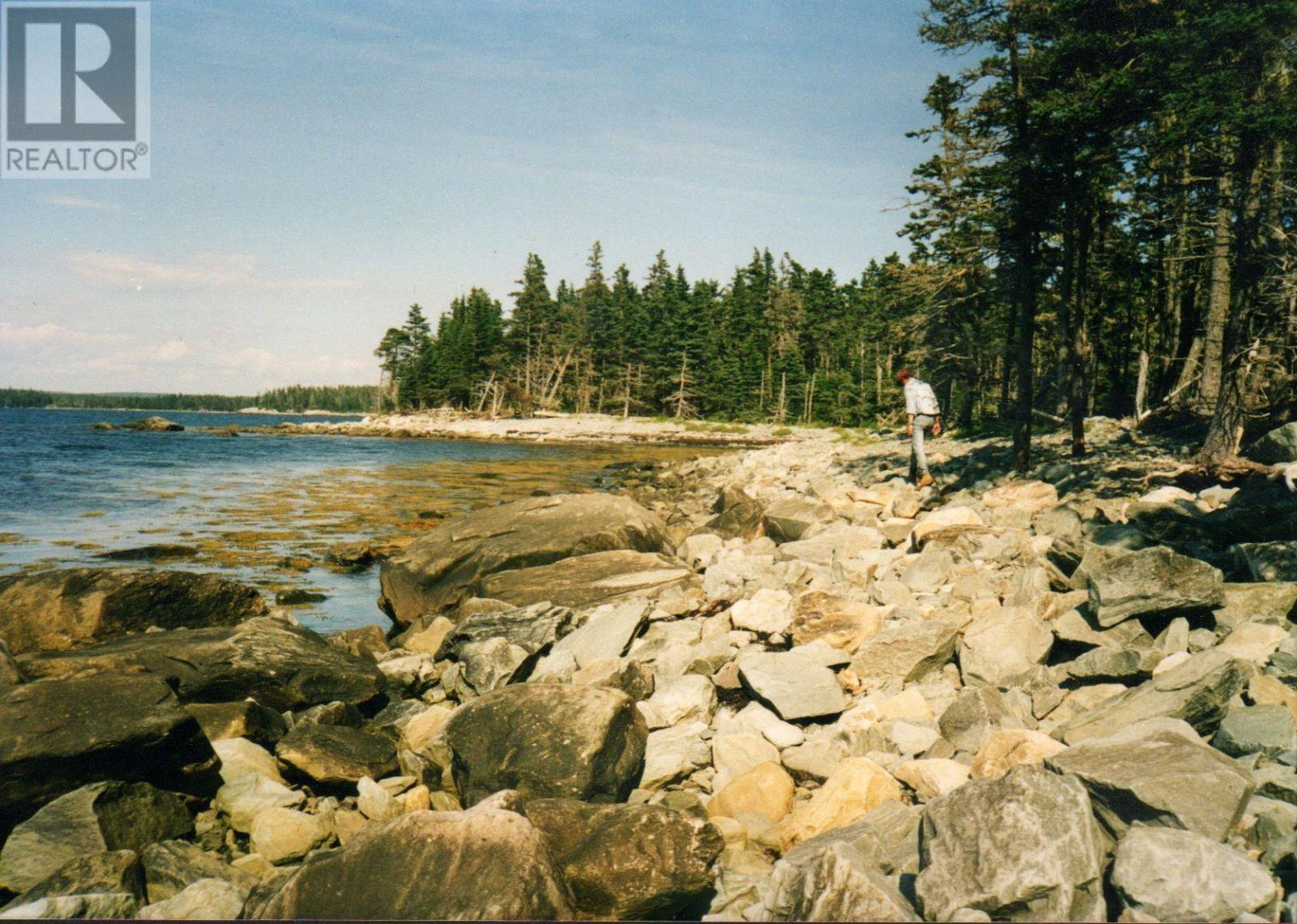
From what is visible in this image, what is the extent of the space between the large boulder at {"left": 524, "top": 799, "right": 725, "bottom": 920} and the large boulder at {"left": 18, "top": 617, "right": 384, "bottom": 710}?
13.7 feet

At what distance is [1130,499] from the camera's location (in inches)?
446

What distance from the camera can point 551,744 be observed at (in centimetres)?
579

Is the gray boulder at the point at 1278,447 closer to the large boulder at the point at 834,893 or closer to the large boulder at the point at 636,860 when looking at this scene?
the large boulder at the point at 834,893

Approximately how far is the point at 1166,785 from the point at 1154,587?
3082 millimetres

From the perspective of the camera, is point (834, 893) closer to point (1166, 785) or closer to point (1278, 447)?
point (1166, 785)

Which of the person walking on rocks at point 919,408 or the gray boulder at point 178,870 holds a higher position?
the person walking on rocks at point 919,408

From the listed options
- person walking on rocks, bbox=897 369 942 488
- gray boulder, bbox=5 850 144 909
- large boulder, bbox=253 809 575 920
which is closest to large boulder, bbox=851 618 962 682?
large boulder, bbox=253 809 575 920

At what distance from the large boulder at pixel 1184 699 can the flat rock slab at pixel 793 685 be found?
5.95 feet

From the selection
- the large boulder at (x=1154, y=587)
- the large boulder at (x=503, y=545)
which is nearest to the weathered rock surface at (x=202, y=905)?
the large boulder at (x=1154, y=587)

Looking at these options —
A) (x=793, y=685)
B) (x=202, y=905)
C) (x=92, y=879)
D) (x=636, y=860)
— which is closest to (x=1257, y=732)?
(x=793, y=685)

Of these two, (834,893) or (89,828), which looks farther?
(89,828)

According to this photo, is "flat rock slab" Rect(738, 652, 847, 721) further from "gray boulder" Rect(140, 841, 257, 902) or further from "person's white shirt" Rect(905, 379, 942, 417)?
"person's white shirt" Rect(905, 379, 942, 417)

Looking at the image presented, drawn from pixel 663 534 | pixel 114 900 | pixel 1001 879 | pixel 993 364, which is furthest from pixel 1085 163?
pixel 993 364

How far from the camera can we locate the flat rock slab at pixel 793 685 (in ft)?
20.6
